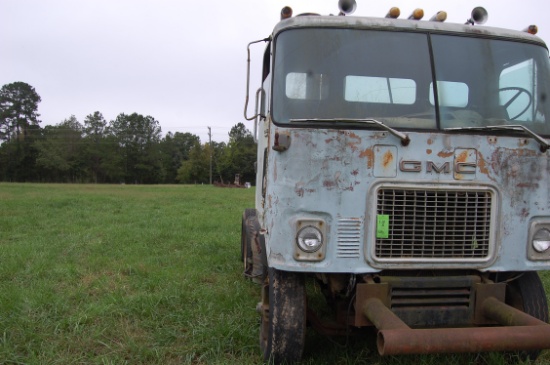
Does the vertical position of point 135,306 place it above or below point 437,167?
below

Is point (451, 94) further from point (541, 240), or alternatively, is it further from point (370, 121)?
point (541, 240)

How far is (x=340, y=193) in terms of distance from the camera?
118 inches

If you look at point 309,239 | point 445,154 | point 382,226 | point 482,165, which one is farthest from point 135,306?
point 482,165

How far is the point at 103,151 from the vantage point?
78625 millimetres

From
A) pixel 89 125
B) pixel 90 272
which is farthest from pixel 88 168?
pixel 90 272

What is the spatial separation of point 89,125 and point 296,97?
89265mm

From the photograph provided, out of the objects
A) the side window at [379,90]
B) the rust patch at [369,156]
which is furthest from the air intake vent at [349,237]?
the side window at [379,90]

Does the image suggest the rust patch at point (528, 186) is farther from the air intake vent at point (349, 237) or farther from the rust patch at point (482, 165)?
the air intake vent at point (349, 237)

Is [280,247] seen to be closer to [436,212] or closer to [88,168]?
[436,212]

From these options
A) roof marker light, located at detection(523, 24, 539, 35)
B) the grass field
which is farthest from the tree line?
roof marker light, located at detection(523, 24, 539, 35)

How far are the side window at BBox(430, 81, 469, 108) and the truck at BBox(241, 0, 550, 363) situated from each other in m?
0.01

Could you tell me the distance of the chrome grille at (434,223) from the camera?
3002 millimetres

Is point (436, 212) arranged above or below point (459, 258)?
above

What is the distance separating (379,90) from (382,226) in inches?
42.3
